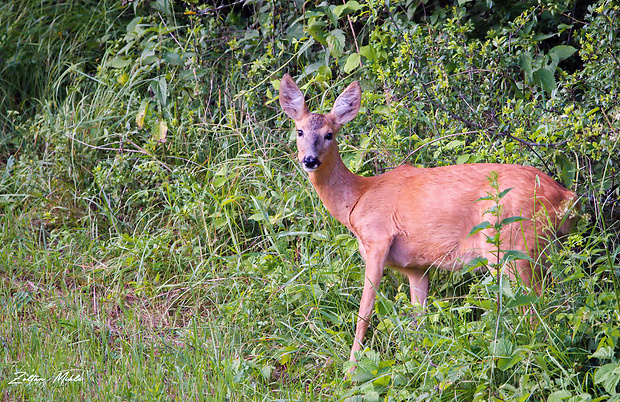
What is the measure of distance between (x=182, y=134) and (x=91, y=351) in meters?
2.26

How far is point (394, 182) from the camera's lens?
4.26m

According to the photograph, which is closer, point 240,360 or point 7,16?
point 240,360

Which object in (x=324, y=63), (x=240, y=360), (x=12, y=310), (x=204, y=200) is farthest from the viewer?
(x=324, y=63)

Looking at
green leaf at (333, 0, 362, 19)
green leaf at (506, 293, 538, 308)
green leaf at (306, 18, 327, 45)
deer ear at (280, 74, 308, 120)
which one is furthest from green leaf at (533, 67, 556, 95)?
green leaf at (506, 293, 538, 308)

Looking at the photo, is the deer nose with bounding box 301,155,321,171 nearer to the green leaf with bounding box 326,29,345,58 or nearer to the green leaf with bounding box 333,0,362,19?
the green leaf with bounding box 326,29,345,58

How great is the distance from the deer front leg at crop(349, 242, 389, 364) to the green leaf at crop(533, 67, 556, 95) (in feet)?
6.01

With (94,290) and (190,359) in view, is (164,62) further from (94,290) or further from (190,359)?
(190,359)

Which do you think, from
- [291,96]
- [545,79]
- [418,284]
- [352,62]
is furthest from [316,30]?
[418,284]

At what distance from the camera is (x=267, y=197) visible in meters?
5.24

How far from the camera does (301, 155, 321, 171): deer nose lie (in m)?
4.07

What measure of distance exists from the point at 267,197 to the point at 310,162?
4.04ft

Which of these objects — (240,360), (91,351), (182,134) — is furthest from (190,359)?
(182,134)

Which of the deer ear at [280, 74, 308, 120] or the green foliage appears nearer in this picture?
the green foliage

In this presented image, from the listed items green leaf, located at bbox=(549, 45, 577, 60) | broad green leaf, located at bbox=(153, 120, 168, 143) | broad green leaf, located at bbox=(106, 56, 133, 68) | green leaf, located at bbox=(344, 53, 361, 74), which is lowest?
broad green leaf, located at bbox=(153, 120, 168, 143)
